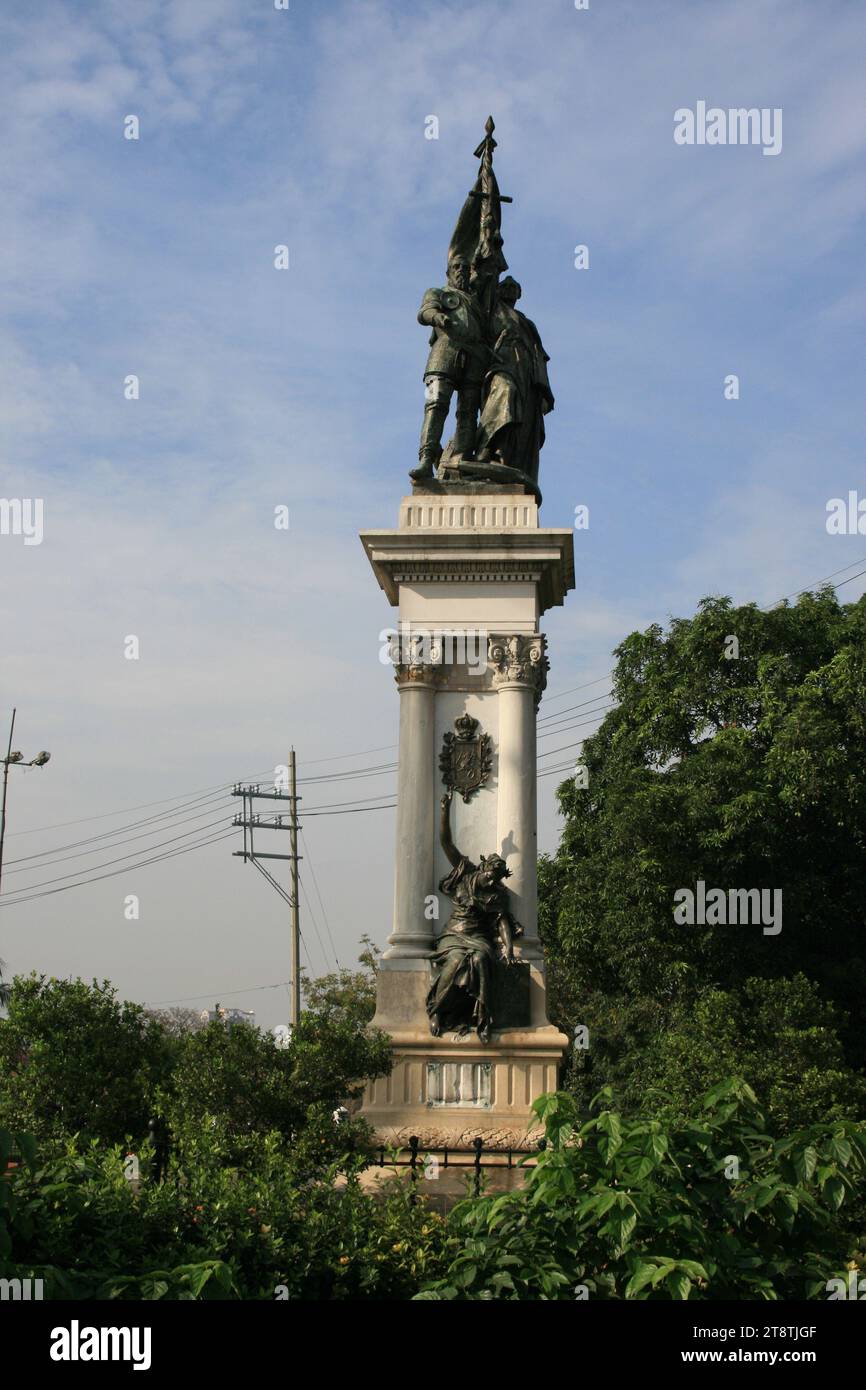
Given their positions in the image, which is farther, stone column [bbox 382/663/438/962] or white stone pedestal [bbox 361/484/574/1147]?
stone column [bbox 382/663/438/962]

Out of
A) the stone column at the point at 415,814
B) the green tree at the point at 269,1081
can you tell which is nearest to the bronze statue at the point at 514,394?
the stone column at the point at 415,814

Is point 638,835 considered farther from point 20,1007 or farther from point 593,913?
point 20,1007

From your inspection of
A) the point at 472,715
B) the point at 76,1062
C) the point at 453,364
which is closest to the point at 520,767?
the point at 472,715

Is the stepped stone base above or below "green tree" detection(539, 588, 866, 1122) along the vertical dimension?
below

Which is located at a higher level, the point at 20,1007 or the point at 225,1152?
the point at 20,1007

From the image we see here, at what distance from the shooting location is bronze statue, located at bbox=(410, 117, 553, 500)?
18031 mm

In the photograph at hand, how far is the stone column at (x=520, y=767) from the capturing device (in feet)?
53.0

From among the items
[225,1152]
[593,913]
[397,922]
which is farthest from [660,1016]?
[225,1152]

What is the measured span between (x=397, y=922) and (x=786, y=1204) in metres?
Answer: 9.01

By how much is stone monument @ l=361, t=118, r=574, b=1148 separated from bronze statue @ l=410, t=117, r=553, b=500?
0.02 metres

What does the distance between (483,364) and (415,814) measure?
227 inches

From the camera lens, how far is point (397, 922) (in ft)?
53.4

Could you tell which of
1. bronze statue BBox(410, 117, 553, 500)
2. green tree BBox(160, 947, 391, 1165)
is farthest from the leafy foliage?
bronze statue BBox(410, 117, 553, 500)

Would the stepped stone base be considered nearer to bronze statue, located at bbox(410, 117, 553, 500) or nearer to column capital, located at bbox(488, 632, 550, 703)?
column capital, located at bbox(488, 632, 550, 703)
